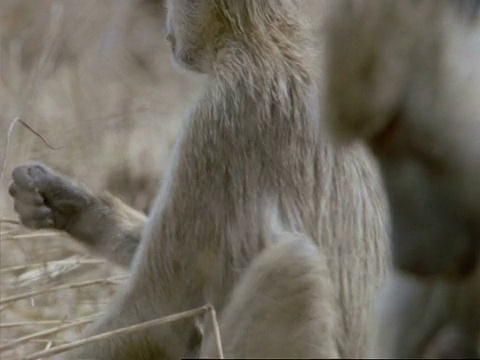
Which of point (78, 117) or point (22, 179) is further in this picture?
point (78, 117)

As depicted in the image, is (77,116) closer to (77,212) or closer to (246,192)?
(77,212)

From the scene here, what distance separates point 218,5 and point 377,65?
1.37m

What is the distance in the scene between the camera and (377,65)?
2.84 meters

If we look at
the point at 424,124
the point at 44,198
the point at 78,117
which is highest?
the point at 424,124

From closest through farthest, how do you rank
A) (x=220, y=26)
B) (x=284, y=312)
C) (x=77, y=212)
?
1. (x=284, y=312)
2. (x=220, y=26)
3. (x=77, y=212)

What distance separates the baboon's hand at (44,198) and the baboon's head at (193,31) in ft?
2.42

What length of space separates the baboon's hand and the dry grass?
411 mm

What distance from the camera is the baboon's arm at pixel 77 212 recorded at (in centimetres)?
464

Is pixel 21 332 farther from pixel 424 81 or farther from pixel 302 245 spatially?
pixel 424 81

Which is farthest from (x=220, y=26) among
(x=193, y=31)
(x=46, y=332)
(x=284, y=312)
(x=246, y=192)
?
(x=46, y=332)

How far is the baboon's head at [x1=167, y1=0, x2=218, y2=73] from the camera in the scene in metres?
4.15

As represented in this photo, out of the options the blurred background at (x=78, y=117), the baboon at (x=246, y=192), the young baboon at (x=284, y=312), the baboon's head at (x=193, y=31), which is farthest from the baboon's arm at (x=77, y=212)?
the young baboon at (x=284, y=312)

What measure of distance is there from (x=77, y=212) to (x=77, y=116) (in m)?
3.24

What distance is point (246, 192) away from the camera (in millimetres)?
3984
